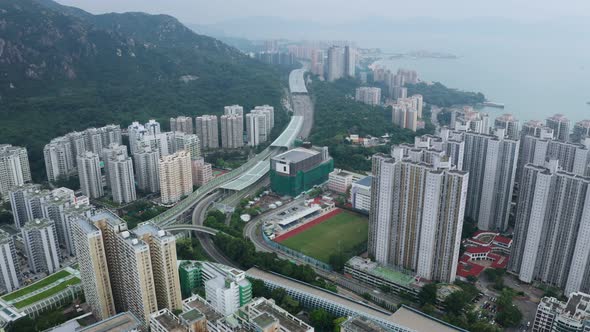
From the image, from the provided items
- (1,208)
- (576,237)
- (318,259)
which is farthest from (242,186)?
(576,237)

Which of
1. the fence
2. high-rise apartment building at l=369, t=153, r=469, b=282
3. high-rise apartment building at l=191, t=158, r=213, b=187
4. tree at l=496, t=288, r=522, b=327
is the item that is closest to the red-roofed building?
high-rise apartment building at l=369, t=153, r=469, b=282

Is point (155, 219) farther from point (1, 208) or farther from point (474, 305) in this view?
point (474, 305)

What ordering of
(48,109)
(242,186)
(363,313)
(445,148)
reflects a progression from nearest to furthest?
(363,313) < (445,148) < (242,186) < (48,109)

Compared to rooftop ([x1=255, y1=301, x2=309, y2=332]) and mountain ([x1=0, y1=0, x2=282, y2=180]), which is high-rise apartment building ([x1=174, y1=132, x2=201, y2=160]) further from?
rooftop ([x1=255, y1=301, x2=309, y2=332])

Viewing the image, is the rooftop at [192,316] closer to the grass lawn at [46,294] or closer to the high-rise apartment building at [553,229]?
the grass lawn at [46,294]

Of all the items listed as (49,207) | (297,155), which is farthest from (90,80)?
(49,207)

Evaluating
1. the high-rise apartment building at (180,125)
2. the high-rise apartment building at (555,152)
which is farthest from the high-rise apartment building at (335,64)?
the high-rise apartment building at (555,152)
